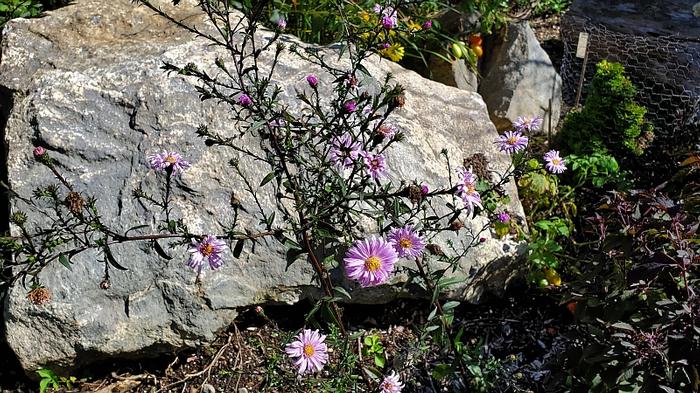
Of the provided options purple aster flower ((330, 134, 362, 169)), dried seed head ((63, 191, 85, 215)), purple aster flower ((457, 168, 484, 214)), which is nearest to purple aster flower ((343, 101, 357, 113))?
purple aster flower ((330, 134, 362, 169))

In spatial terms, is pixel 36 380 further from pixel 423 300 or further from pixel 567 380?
pixel 567 380

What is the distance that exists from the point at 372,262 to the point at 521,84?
2.70 metres

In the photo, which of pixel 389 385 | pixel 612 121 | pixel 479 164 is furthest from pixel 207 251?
pixel 612 121

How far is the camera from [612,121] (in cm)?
351

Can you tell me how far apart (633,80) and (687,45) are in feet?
1.30

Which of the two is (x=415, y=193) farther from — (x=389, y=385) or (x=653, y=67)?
(x=653, y=67)

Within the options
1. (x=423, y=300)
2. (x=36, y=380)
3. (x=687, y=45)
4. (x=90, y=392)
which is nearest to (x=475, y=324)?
(x=423, y=300)

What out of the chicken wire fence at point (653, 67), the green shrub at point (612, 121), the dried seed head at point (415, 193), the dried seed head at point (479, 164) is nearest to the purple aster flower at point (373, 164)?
the dried seed head at point (415, 193)

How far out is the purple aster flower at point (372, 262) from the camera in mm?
1701

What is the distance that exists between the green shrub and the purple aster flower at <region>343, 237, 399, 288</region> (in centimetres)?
211

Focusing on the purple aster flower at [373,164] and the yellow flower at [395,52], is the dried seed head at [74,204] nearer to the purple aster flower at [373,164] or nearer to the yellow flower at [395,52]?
the purple aster flower at [373,164]

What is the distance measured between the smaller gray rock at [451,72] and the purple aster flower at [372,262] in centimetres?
269

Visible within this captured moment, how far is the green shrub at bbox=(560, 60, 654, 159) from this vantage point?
11.4 feet

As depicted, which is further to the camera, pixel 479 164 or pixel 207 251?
pixel 479 164
